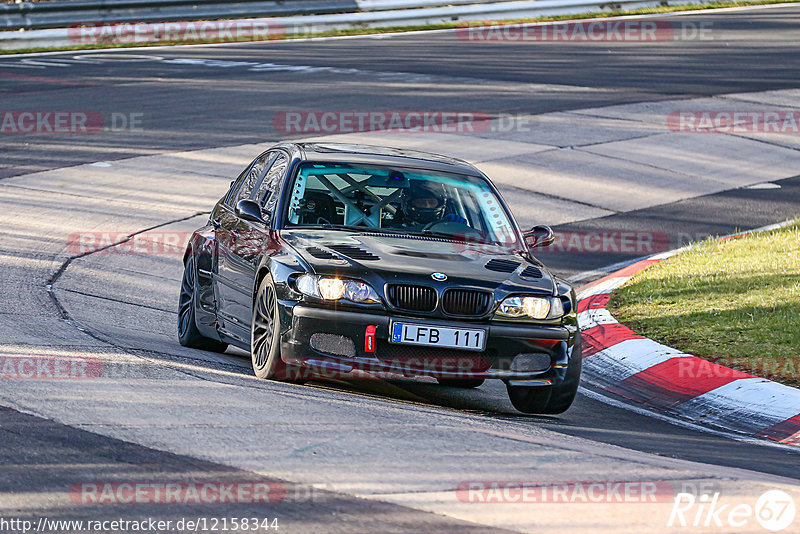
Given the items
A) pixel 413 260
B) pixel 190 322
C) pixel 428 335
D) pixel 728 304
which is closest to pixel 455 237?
pixel 413 260

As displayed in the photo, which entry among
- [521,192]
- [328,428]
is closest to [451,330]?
[328,428]

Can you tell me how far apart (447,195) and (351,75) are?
51.1 feet

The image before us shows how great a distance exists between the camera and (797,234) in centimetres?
1354

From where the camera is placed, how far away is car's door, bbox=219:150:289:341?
827 cm

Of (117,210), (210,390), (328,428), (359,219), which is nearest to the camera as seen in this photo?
(328,428)

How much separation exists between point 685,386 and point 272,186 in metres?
3.17

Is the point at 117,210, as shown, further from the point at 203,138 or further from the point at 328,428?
the point at 328,428

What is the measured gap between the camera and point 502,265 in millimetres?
7871

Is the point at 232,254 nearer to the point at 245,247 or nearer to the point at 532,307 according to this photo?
the point at 245,247

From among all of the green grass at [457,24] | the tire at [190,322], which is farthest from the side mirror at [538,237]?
the green grass at [457,24]

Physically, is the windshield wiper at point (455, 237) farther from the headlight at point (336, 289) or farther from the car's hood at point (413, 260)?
the headlight at point (336, 289)

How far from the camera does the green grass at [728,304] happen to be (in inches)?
363

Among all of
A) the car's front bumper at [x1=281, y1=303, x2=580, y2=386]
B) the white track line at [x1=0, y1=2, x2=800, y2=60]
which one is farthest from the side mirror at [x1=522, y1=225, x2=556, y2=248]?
the white track line at [x1=0, y1=2, x2=800, y2=60]

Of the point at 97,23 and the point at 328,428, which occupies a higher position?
the point at 97,23
